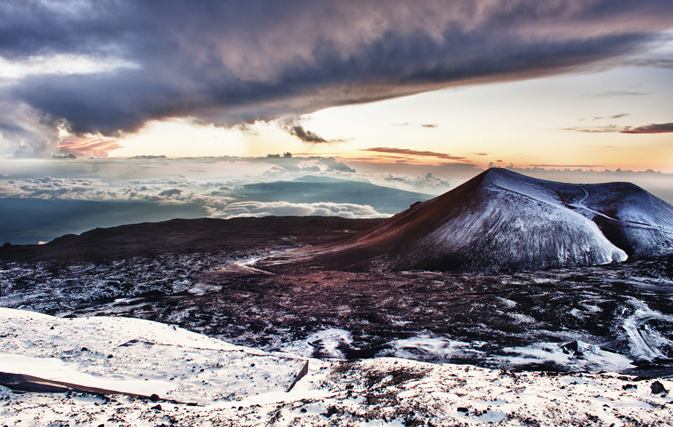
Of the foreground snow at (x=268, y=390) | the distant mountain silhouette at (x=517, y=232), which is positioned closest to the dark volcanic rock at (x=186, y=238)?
the distant mountain silhouette at (x=517, y=232)

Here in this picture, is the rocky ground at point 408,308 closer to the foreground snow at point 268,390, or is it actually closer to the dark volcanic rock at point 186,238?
the foreground snow at point 268,390

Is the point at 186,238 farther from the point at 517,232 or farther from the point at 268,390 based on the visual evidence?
the point at 268,390

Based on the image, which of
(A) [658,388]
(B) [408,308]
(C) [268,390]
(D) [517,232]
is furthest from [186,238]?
(A) [658,388]

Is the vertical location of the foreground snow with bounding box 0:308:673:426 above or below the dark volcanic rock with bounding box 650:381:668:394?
below

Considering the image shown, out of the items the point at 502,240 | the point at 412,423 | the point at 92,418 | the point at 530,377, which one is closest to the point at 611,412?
the point at 530,377

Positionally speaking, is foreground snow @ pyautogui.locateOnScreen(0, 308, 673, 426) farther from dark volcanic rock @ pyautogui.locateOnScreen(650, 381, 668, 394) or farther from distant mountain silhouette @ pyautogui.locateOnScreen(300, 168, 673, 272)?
distant mountain silhouette @ pyautogui.locateOnScreen(300, 168, 673, 272)

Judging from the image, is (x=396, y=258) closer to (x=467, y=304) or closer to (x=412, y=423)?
(x=467, y=304)

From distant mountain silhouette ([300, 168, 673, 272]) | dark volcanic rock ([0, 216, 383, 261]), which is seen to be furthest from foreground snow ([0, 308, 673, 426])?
dark volcanic rock ([0, 216, 383, 261])
